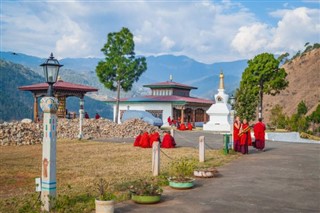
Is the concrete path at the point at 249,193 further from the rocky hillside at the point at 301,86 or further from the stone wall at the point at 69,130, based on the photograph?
the rocky hillside at the point at 301,86

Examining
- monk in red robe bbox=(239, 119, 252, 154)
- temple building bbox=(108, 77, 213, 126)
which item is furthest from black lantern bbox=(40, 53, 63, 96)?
temple building bbox=(108, 77, 213, 126)

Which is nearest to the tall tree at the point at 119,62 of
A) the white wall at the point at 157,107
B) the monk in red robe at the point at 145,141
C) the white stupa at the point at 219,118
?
the white wall at the point at 157,107

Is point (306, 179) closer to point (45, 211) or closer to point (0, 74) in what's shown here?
point (45, 211)

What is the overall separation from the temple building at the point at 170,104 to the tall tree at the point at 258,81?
6823 millimetres

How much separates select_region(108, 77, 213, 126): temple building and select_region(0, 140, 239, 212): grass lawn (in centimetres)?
2835

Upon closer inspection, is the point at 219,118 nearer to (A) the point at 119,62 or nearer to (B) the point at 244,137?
(A) the point at 119,62

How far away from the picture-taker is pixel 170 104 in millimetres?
47438

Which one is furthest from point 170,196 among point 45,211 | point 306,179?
point 306,179

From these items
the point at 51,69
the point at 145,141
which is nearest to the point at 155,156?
the point at 51,69

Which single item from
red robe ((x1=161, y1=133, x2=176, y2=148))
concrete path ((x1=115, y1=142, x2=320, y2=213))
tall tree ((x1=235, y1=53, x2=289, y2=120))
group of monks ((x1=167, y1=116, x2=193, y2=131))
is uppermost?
tall tree ((x1=235, y1=53, x2=289, y2=120))

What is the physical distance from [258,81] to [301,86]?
158 feet

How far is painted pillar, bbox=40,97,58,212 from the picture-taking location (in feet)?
24.9

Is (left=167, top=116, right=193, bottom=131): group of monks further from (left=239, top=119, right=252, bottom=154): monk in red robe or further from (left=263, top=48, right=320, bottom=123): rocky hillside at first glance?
(left=263, top=48, right=320, bottom=123): rocky hillside

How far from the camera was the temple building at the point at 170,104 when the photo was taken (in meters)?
47.6
